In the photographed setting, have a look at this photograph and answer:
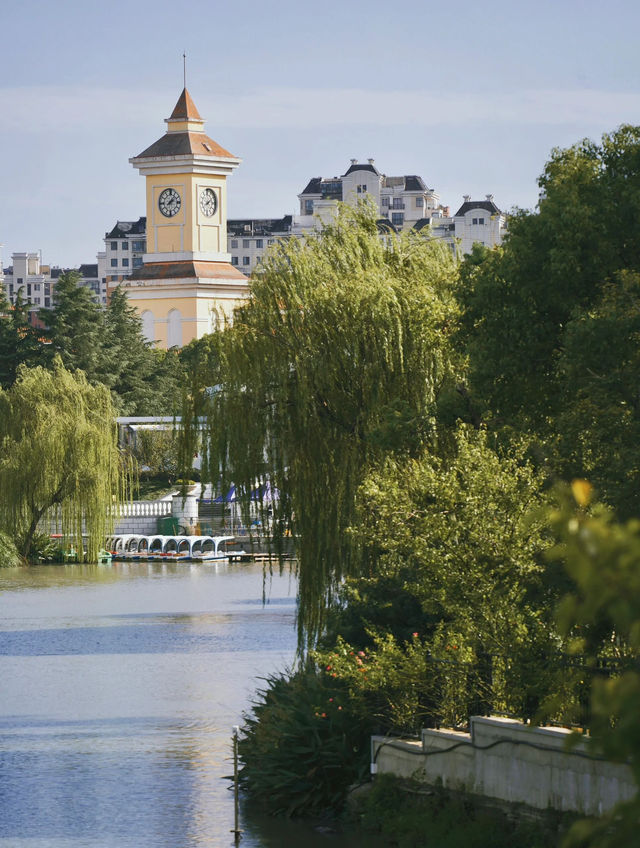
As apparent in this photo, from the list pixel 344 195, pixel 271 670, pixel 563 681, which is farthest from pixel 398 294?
pixel 344 195

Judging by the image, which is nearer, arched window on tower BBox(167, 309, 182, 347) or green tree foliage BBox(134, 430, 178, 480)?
green tree foliage BBox(134, 430, 178, 480)

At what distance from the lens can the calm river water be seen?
667 inches

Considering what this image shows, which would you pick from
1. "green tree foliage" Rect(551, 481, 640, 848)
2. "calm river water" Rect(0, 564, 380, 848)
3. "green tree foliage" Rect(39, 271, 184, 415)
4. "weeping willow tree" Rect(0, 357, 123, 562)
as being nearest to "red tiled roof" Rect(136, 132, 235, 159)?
"green tree foliage" Rect(39, 271, 184, 415)

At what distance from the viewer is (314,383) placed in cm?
2023

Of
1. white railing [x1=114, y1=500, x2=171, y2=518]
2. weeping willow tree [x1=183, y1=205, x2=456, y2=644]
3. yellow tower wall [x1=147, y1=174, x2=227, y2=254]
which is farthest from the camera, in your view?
yellow tower wall [x1=147, y1=174, x2=227, y2=254]

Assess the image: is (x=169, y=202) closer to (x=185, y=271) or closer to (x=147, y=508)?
(x=185, y=271)

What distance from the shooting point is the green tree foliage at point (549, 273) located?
14.8 metres

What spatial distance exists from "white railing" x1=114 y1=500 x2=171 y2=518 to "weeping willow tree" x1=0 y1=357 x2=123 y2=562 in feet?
29.9

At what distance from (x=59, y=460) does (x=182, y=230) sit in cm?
7706

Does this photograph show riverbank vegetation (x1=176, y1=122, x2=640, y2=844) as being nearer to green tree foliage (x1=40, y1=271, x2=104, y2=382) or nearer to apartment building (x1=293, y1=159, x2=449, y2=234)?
green tree foliage (x1=40, y1=271, x2=104, y2=382)

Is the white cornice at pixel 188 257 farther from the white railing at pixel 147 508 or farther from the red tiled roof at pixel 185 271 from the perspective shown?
the white railing at pixel 147 508

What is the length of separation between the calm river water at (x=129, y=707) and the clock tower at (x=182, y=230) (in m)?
74.6

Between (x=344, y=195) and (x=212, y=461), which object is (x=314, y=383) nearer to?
(x=212, y=461)

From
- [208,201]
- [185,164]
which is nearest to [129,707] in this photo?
[185,164]
